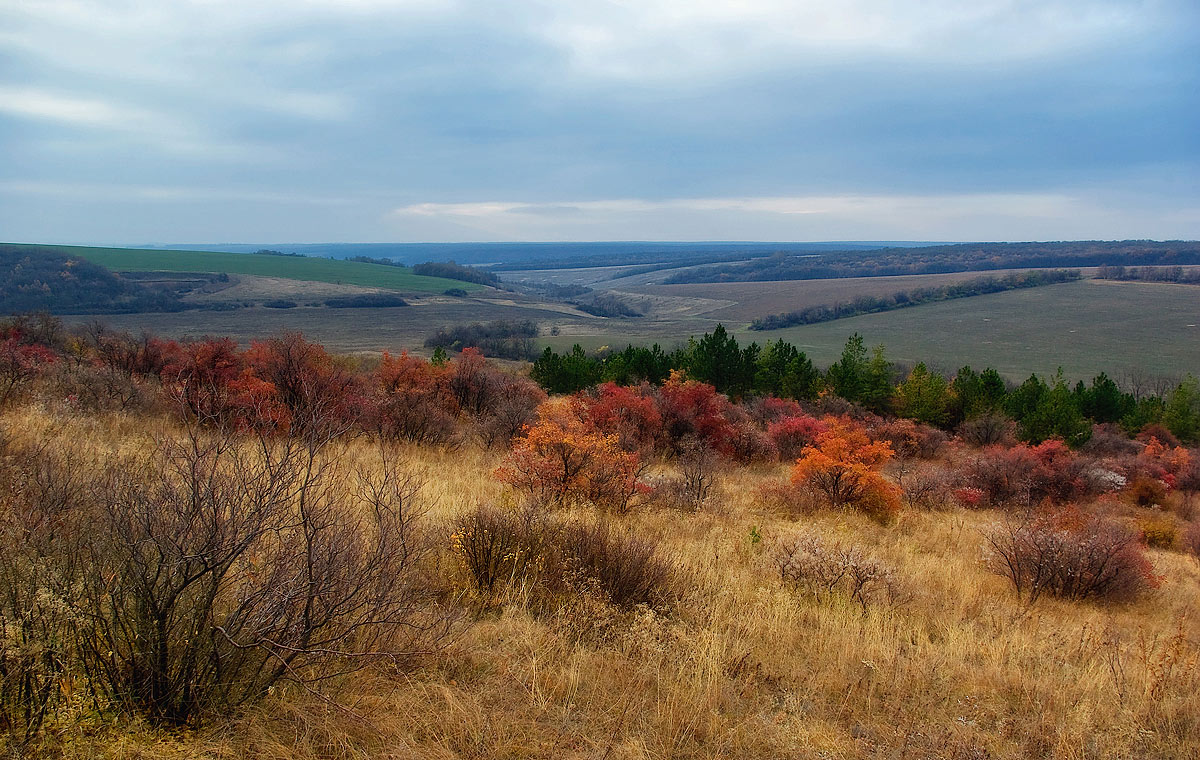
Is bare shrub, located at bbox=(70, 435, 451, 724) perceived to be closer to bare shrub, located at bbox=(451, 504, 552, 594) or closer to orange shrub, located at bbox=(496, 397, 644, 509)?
bare shrub, located at bbox=(451, 504, 552, 594)

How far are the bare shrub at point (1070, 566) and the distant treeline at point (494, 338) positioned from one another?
62.0 metres

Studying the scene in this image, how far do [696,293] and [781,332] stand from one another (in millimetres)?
54067

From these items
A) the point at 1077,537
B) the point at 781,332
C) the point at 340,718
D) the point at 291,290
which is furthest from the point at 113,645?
the point at 291,290

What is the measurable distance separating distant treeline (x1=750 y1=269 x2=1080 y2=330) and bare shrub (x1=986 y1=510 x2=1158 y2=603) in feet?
334

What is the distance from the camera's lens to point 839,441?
13.8 meters

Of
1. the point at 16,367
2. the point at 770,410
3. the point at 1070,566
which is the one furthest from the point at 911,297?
the point at 16,367

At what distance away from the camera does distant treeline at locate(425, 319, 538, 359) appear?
240ft

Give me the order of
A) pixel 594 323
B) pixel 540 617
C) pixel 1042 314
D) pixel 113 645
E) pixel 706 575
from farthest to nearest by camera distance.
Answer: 1. pixel 594 323
2. pixel 1042 314
3. pixel 706 575
4. pixel 540 617
5. pixel 113 645

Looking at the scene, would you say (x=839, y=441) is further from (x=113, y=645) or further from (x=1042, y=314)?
(x=1042, y=314)

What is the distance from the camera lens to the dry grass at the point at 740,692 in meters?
3.14

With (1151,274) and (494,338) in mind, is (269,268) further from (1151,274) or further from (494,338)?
(1151,274)

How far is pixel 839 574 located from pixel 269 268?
494 ft

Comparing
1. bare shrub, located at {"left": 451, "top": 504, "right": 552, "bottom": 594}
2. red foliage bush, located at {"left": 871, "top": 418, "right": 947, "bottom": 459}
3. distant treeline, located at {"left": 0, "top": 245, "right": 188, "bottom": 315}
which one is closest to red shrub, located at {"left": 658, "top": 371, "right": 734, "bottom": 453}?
red foliage bush, located at {"left": 871, "top": 418, "right": 947, "bottom": 459}

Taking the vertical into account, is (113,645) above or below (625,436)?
above
